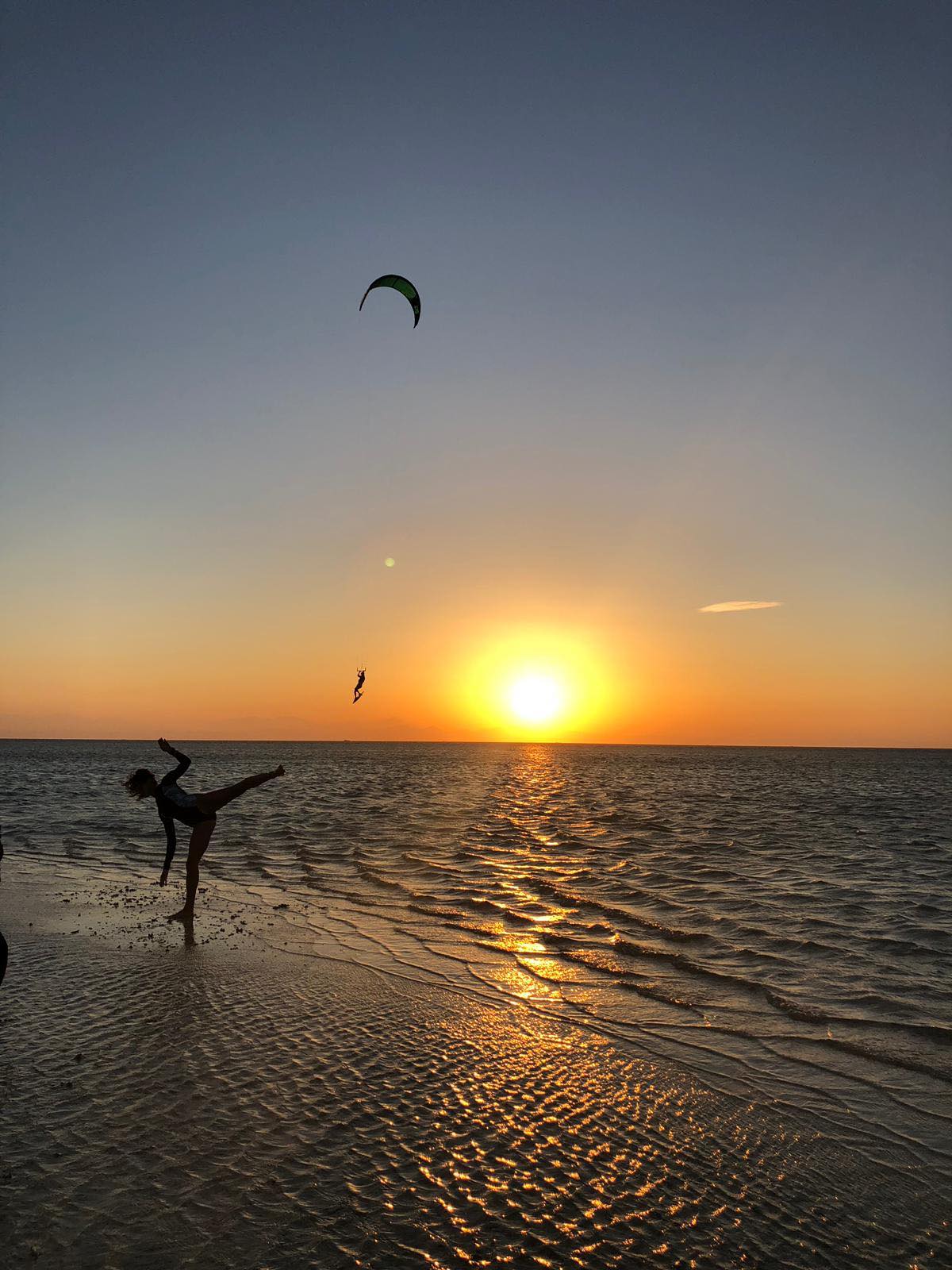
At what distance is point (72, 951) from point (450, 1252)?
655cm

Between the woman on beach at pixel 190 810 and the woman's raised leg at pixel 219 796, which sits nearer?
the woman on beach at pixel 190 810

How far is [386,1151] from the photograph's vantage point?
4.64 meters

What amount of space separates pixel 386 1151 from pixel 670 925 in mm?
8009

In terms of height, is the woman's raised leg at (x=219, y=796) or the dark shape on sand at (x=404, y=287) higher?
the dark shape on sand at (x=404, y=287)

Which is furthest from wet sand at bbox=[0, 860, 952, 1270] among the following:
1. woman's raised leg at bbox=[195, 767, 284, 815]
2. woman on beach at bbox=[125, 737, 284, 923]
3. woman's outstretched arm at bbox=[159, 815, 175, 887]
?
woman's raised leg at bbox=[195, 767, 284, 815]

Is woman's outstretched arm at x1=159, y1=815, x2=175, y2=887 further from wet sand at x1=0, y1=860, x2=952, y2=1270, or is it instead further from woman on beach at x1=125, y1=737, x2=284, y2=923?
wet sand at x1=0, y1=860, x2=952, y2=1270

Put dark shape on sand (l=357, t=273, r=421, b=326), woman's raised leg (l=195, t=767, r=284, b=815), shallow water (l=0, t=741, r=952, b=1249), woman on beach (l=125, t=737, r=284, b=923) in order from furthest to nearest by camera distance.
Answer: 1. dark shape on sand (l=357, t=273, r=421, b=326)
2. woman's raised leg (l=195, t=767, r=284, b=815)
3. woman on beach (l=125, t=737, r=284, b=923)
4. shallow water (l=0, t=741, r=952, b=1249)

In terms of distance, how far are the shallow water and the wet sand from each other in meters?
0.71

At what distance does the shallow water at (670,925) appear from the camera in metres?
6.59

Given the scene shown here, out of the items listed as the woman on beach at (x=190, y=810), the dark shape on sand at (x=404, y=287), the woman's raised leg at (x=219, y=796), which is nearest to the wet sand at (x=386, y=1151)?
the woman on beach at (x=190, y=810)

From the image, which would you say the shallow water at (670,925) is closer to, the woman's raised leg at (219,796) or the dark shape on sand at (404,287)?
the woman's raised leg at (219,796)

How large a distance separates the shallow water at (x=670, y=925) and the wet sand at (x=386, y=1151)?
2.32 ft

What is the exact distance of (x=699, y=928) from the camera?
456 inches

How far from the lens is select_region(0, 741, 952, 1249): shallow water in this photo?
6586 mm
